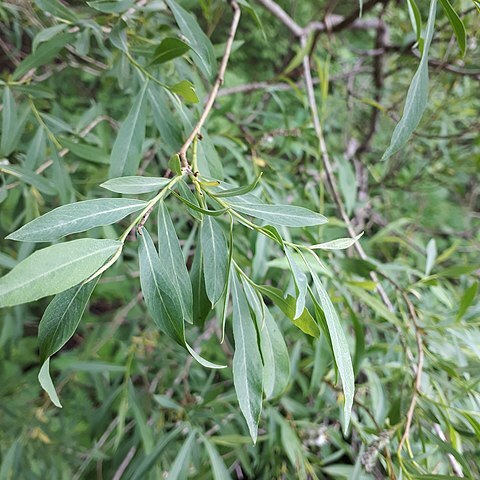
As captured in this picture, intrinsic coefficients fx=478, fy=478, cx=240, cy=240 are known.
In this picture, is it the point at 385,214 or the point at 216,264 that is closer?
the point at 216,264

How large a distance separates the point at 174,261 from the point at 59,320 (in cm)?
10

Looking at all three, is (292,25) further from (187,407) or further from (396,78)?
(187,407)

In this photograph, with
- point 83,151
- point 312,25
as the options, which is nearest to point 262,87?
point 312,25

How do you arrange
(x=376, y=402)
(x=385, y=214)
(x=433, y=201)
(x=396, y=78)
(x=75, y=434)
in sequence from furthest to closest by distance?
(x=433, y=201)
(x=385, y=214)
(x=396, y=78)
(x=75, y=434)
(x=376, y=402)

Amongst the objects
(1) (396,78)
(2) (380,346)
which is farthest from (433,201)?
(2) (380,346)

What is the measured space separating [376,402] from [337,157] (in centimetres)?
45

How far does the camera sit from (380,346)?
67cm

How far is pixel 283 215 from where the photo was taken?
359mm

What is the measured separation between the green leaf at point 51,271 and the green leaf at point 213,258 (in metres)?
0.09

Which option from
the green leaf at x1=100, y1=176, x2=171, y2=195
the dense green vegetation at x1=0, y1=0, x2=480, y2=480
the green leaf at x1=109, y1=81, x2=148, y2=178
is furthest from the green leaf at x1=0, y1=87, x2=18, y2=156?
the green leaf at x1=100, y1=176, x2=171, y2=195

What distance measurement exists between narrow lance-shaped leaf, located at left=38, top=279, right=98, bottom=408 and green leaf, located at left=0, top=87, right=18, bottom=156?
346mm

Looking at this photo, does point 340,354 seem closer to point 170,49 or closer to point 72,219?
point 72,219

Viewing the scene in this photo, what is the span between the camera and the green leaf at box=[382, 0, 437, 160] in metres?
0.36

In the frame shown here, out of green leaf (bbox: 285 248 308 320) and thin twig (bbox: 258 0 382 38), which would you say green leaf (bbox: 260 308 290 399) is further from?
A: thin twig (bbox: 258 0 382 38)
